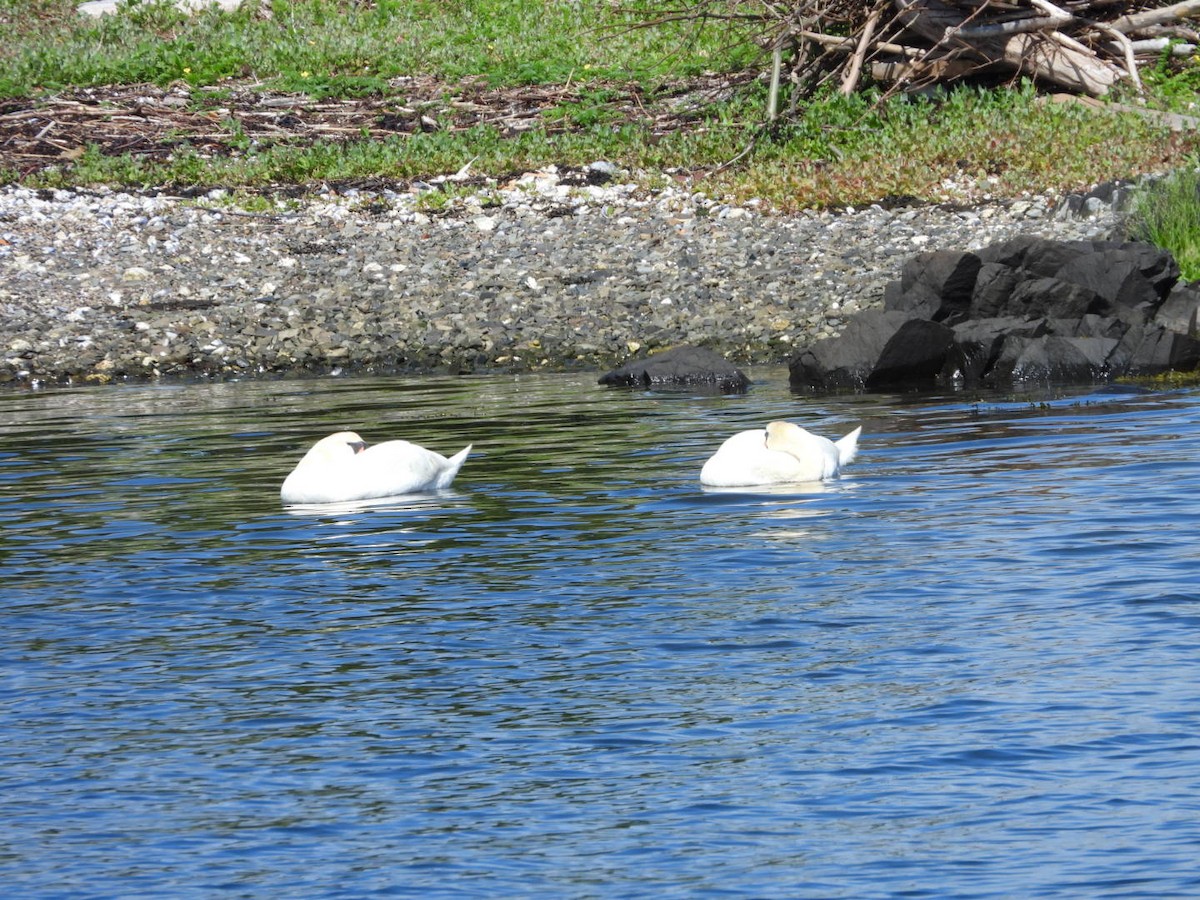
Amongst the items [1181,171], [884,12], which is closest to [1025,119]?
[884,12]

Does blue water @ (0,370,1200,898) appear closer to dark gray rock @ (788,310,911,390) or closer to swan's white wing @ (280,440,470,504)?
swan's white wing @ (280,440,470,504)

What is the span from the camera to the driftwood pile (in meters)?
25.0

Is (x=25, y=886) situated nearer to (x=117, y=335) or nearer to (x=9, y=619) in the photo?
(x=9, y=619)

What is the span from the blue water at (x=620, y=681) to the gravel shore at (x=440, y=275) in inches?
Result: 253

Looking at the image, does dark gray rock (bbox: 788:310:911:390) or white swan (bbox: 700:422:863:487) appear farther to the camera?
dark gray rock (bbox: 788:310:911:390)

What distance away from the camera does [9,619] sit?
8.66m

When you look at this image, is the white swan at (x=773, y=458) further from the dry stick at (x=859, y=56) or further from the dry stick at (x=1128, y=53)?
the dry stick at (x=1128, y=53)

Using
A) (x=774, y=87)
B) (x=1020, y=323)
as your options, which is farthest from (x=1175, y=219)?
(x=774, y=87)

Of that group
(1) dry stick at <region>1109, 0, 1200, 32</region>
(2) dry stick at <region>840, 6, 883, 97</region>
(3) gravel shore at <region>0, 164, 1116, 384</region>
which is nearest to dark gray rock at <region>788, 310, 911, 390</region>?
(3) gravel shore at <region>0, 164, 1116, 384</region>

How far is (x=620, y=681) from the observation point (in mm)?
7137

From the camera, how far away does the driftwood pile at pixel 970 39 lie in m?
25.0

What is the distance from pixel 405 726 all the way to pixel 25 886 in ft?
5.38

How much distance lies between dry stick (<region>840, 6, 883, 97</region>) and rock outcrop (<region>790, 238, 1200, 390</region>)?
7.83 meters

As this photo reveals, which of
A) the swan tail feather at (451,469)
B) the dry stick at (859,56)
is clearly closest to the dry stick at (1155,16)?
the dry stick at (859,56)
